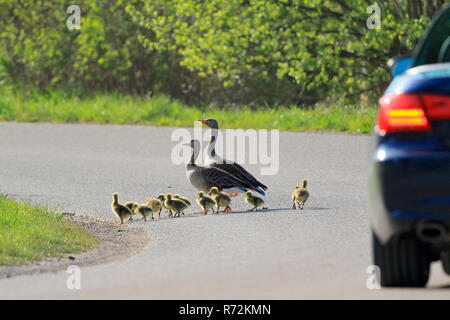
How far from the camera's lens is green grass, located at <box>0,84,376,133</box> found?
2308cm

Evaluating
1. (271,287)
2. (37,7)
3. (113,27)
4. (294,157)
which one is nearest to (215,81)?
(113,27)

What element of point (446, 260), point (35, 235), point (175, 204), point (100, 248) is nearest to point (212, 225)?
point (175, 204)

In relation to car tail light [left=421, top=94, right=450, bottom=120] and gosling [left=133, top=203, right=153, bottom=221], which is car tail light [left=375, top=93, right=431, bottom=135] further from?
gosling [left=133, top=203, right=153, bottom=221]

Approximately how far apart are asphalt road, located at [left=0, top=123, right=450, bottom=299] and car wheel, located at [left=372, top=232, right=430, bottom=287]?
0.39ft

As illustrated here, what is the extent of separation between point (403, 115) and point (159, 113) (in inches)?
781

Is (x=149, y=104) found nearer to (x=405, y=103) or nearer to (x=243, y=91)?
(x=243, y=91)

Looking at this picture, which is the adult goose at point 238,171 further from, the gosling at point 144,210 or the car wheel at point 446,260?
the car wheel at point 446,260

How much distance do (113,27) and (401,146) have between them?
83.9ft

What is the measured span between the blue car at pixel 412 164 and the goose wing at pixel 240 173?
6638 millimetres

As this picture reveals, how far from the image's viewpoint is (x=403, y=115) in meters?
6.77

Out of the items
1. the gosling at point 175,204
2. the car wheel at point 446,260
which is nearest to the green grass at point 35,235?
the gosling at point 175,204

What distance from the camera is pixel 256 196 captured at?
43.1ft

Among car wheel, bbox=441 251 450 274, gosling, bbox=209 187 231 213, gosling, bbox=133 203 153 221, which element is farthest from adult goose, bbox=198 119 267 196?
car wheel, bbox=441 251 450 274

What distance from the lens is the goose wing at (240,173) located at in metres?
13.6
